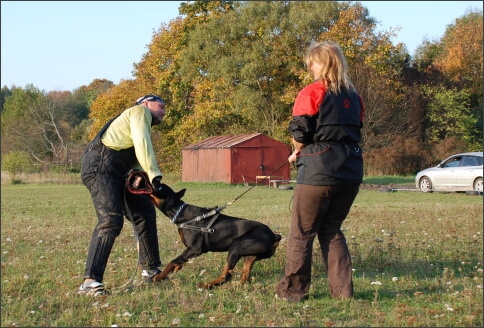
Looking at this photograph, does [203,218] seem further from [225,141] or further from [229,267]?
[225,141]

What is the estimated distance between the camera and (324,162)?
6102mm

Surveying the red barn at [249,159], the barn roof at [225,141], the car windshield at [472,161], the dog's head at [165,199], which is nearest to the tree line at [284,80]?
the barn roof at [225,141]

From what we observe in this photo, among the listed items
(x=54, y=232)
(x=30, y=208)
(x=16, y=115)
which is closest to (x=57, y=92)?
(x=16, y=115)

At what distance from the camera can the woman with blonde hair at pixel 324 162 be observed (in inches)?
240

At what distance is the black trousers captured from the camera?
683cm

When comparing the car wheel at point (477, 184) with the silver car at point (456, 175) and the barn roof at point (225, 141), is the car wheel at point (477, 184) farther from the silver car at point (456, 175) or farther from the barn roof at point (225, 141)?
the barn roof at point (225, 141)

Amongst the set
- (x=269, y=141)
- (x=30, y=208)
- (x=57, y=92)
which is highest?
(x=57, y=92)

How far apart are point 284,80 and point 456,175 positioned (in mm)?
21894

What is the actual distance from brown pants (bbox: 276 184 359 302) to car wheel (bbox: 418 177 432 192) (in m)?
22.1

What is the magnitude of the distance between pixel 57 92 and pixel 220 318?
2659 inches

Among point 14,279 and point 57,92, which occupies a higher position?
point 57,92

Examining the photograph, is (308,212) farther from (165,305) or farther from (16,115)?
(16,115)

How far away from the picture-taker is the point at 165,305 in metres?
6.09

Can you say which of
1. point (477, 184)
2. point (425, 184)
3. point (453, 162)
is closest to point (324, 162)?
point (477, 184)
